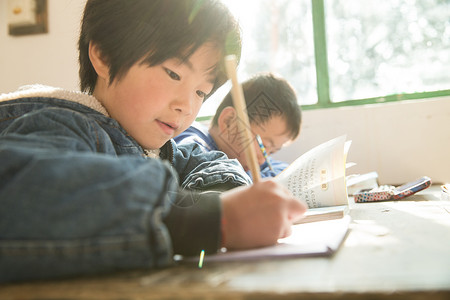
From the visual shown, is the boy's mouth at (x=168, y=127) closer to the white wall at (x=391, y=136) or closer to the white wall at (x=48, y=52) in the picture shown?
the white wall at (x=391, y=136)

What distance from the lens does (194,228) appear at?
0.38 meters

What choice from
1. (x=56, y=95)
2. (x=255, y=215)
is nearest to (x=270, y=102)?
(x=56, y=95)

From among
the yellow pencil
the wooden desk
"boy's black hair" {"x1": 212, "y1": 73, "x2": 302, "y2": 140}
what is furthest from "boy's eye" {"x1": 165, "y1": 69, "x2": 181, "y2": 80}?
"boy's black hair" {"x1": 212, "y1": 73, "x2": 302, "y2": 140}

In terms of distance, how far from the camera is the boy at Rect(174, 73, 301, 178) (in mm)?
1388

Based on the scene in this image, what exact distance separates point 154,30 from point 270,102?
86cm

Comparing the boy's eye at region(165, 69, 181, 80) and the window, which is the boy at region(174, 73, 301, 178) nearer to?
the window

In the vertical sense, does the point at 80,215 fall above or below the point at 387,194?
above

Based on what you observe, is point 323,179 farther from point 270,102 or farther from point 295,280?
point 270,102

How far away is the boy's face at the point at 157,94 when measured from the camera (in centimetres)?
67

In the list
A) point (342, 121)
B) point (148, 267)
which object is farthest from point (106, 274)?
point (342, 121)

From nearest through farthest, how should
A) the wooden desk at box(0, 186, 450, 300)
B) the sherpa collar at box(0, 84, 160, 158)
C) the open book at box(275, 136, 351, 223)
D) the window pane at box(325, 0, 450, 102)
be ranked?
1. the wooden desk at box(0, 186, 450, 300)
2. the sherpa collar at box(0, 84, 160, 158)
3. the open book at box(275, 136, 351, 223)
4. the window pane at box(325, 0, 450, 102)

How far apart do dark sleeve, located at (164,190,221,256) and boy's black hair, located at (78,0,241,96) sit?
357mm

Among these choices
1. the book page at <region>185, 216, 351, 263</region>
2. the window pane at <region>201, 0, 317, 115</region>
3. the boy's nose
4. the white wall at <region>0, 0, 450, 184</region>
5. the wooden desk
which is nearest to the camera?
the wooden desk

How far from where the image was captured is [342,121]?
1.62 meters
